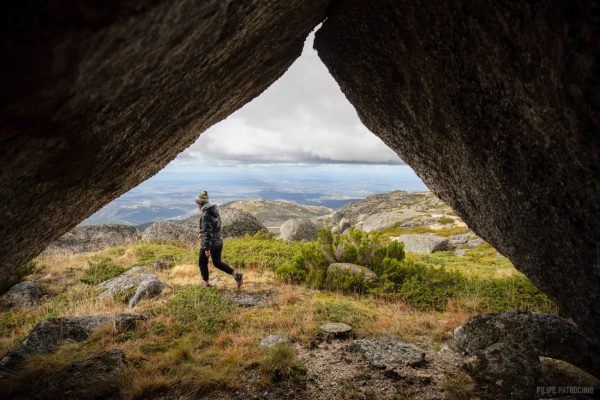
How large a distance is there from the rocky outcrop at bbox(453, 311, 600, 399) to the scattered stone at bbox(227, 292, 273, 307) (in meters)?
6.04

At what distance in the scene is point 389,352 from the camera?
6785mm

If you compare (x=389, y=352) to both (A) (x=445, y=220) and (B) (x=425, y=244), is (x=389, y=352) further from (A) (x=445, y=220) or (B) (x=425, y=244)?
(A) (x=445, y=220)

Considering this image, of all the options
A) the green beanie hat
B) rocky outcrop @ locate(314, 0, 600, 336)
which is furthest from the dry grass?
rocky outcrop @ locate(314, 0, 600, 336)

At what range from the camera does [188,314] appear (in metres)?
9.20

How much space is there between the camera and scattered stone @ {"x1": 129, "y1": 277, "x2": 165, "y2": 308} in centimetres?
1077

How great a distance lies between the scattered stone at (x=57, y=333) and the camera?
6395mm

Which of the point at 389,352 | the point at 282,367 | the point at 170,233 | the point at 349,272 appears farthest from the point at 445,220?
the point at 282,367

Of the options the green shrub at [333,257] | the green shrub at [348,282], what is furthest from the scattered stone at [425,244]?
the green shrub at [348,282]

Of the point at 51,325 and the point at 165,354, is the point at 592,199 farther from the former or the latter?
the point at 51,325

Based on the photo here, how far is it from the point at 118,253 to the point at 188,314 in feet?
43.7

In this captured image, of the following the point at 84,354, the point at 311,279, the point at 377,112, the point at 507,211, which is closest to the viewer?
the point at 507,211

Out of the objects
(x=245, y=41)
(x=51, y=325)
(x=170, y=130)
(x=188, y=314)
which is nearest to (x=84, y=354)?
(x=51, y=325)

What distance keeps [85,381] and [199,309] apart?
4294mm

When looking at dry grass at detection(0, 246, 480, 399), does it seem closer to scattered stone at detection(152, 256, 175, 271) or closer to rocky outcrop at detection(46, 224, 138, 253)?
scattered stone at detection(152, 256, 175, 271)
